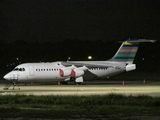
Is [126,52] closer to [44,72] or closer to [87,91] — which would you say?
[44,72]

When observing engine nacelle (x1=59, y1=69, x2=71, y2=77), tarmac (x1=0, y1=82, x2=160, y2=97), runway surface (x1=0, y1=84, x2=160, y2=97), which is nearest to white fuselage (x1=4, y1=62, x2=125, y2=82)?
engine nacelle (x1=59, y1=69, x2=71, y2=77)

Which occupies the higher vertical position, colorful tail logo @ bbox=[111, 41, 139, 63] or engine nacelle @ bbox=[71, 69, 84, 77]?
colorful tail logo @ bbox=[111, 41, 139, 63]

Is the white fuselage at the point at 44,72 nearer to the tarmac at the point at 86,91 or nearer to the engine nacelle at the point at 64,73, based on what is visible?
the engine nacelle at the point at 64,73

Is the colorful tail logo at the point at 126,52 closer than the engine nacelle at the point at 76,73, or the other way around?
the engine nacelle at the point at 76,73

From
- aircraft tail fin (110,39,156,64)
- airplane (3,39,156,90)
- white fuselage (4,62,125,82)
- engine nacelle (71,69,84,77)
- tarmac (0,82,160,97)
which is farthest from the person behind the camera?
aircraft tail fin (110,39,156,64)

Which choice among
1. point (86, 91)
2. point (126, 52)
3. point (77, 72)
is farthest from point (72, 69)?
point (86, 91)

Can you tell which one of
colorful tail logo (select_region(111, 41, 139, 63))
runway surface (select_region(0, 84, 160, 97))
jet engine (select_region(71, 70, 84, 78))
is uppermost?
colorful tail logo (select_region(111, 41, 139, 63))

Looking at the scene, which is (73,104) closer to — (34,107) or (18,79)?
(34,107)

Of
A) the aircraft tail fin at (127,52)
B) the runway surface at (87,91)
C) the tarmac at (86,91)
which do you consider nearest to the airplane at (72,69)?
the aircraft tail fin at (127,52)

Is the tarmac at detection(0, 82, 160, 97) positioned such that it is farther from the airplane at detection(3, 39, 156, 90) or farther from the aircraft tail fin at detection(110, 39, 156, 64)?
the aircraft tail fin at detection(110, 39, 156, 64)

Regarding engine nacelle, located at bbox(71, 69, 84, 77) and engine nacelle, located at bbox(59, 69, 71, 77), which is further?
engine nacelle, located at bbox(71, 69, 84, 77)

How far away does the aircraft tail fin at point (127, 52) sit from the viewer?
2093 inches

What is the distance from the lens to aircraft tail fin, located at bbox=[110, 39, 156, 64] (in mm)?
53156

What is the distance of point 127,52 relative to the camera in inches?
2104
